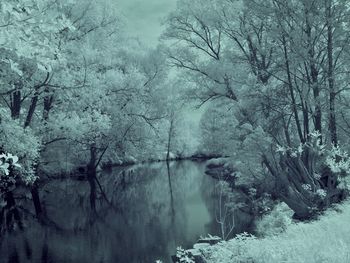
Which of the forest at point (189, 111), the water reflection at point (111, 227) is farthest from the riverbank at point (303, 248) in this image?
the water reflection at point (111, 227)

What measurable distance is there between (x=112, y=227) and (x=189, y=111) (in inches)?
352

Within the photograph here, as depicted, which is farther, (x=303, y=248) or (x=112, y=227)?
(x=112, y=227)

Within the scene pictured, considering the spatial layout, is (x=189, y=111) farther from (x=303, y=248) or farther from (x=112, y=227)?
(x=303, y=248)

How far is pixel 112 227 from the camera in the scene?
45.2 feet

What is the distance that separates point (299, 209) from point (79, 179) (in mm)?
20835

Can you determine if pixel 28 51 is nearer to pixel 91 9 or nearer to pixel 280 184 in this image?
pixel 280 184

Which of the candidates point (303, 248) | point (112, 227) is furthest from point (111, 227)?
point (303, 248)

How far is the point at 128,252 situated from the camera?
10.9 m

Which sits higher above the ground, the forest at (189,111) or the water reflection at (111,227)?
the forest at (189,111)

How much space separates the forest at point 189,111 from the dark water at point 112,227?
3.1 inches

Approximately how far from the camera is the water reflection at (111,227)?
35.2 ft

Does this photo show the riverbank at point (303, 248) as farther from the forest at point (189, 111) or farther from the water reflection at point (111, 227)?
the water reflection at point (111, 227)

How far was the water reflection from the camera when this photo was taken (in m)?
10.7

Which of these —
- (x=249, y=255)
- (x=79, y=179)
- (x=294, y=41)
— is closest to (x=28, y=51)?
(x=249, y=255)
